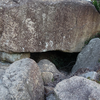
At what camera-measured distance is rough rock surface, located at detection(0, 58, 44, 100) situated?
126 cm

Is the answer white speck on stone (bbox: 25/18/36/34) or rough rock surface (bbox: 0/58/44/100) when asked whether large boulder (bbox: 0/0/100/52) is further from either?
rough rock surface (bbox: 0/58/44/100)

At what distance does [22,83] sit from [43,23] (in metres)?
1.83

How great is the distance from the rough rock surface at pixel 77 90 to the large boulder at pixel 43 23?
1.73 m

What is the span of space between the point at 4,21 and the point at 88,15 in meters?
1.84

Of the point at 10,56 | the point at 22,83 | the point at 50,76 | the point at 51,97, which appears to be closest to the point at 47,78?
the point at 50,76

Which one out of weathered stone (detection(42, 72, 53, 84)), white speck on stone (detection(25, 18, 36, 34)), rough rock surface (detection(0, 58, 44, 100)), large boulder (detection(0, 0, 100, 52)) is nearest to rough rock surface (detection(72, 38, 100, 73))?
large boulder (detection(0, 0, 100, 52))

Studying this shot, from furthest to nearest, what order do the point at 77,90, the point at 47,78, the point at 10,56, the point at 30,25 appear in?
1. the point at 10,56
2. the point at 30,25
3. the point at 47,78
4. the point at 77,90

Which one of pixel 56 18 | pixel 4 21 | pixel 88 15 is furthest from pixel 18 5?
pixel 88 15

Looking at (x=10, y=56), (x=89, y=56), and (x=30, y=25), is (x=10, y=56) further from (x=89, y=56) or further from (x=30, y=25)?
(x=89, y=56)

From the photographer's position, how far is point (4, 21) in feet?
9.11

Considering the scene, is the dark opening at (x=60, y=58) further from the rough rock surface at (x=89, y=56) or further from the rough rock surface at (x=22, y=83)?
the rough rock surface at (x=22, y=83)

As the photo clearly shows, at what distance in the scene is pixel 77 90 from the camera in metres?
1.25

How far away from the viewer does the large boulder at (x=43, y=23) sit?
109 inches

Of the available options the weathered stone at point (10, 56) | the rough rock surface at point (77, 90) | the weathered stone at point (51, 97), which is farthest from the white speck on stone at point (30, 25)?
the rough rock surface at point (77, 90)
